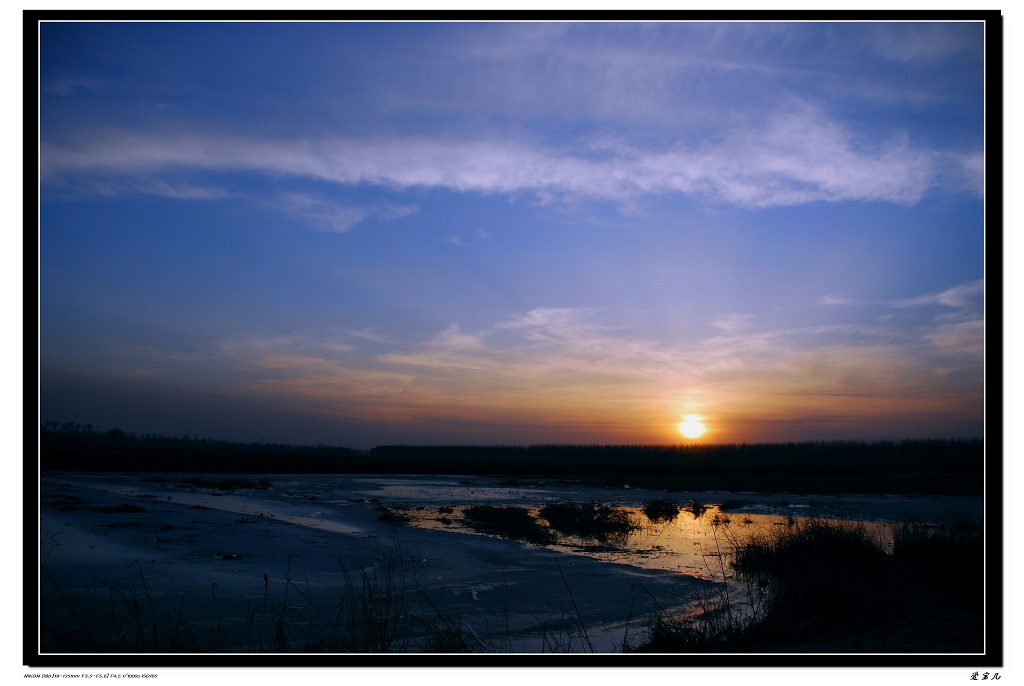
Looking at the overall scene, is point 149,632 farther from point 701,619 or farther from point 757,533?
point 757,533

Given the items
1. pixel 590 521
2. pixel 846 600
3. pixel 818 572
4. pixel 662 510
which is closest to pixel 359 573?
pixel 846 600

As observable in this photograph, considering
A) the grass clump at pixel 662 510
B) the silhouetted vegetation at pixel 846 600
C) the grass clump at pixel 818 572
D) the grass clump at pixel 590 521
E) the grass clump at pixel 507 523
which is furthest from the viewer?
the grass clump at pixel 662 510

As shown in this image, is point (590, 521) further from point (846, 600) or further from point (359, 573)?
point (846, 600)

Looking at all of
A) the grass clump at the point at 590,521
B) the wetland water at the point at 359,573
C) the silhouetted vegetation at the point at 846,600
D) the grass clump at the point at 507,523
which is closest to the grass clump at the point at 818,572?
the silhouetted vegetation at the point at 846,600

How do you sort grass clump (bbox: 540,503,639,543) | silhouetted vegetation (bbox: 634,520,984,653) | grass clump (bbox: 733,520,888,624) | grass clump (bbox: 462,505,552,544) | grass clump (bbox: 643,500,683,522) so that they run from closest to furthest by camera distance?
silhouetted vegetation (bbox: 634,520,984,653)
grass clump (bbox: 733,520,888,624)
grass clump (bbox: 462,505,552,544)
grass clump (bbox: 540,503,639,543)
grass clump (bbox: 643,500,683,522)

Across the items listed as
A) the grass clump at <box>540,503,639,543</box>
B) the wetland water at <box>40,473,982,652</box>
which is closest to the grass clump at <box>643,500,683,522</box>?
the wetland water at <box>40,473,982,652</box>

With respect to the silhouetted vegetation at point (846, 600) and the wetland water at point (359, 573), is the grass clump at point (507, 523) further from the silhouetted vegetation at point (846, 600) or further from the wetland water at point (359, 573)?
the silhouetted vegetation at point (846, 600)

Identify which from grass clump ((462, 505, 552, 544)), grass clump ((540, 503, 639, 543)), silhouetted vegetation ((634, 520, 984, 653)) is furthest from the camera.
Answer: grass clump ((540, 503, 639, 543))

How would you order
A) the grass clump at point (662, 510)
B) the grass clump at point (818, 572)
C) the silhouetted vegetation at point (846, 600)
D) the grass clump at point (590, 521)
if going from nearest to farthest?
1. the silhouetted vegetation at point (846, 600)
2. the grass clump at point (818, 572)
3. the grass clump at point (590, 521)
4. the grass clump at point (662, 510)

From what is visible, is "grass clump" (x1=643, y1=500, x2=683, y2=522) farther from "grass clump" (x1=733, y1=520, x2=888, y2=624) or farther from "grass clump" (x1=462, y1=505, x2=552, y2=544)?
"grass clump" (x1=733, y1=520, x2=888, y2=624)
